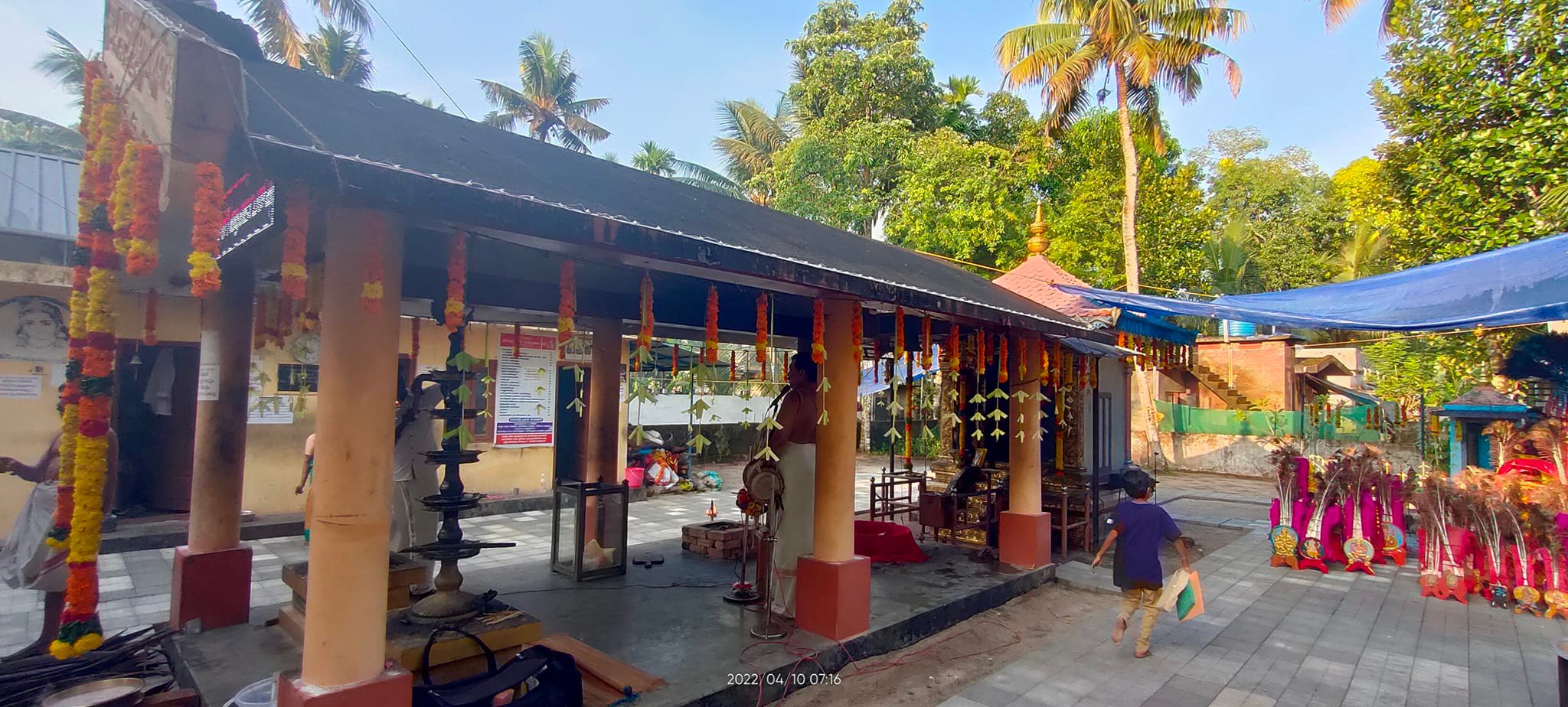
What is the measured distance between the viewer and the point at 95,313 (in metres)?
2.74

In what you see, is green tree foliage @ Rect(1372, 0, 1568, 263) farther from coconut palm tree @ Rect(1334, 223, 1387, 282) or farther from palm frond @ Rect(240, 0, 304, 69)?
palm frond @ Rect(240, 0, 304, 69)

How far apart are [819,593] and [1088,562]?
14.5 feet

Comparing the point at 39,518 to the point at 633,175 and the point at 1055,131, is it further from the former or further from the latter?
the point at 1055,131

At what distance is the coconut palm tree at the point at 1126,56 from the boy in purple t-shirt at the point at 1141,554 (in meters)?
12.3

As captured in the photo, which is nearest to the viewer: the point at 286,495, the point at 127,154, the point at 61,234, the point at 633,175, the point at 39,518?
the point at 127,154

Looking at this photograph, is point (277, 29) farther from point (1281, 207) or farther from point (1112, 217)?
point (1281, 207)

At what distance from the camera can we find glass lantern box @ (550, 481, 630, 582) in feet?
22.3

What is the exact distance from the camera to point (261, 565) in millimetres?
7727

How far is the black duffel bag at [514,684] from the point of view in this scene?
11.2 feet

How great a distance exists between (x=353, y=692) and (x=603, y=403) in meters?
4.80

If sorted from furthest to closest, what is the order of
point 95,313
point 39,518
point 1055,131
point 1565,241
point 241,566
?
point 1055,131, point 1565,241, point 241,566, point 39,518, point 95,313

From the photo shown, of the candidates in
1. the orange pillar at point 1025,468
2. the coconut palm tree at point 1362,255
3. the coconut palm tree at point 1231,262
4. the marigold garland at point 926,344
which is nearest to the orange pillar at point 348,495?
the marigold garland at point 926,344

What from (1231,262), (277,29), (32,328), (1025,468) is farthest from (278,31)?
(1231,262)

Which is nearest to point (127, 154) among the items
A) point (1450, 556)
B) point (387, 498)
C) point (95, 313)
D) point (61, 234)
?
point (95, 313)
